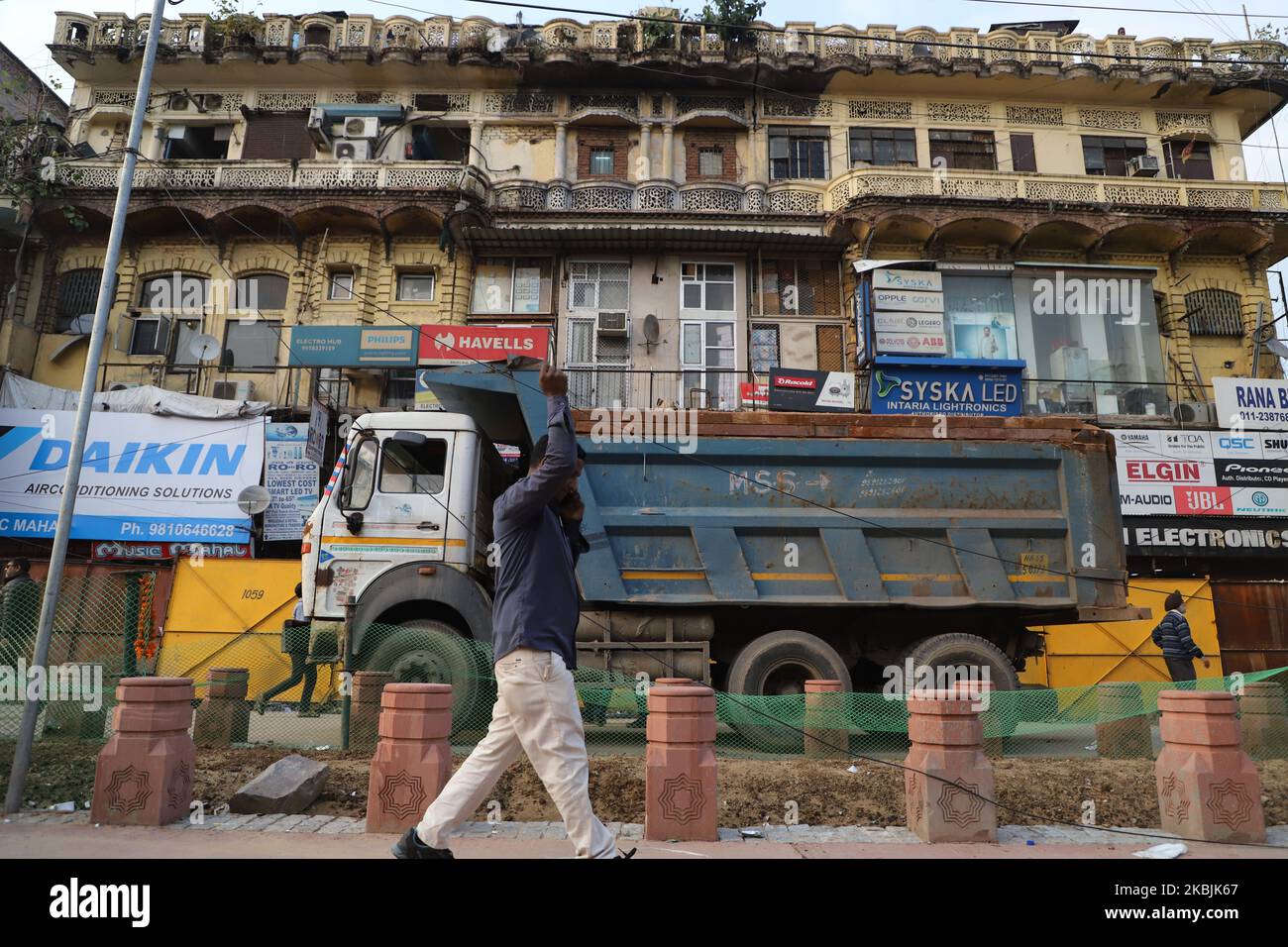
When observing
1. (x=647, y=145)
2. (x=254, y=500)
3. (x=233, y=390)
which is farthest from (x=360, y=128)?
(x=254, y=500)

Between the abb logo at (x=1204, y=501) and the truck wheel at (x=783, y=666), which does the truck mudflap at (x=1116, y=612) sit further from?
the abb logo at (x=1204, y=501)

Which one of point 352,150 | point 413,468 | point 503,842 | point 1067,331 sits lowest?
point 503,842

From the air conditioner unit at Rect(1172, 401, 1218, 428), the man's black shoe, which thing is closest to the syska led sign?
the air conditioner unit at Rect(1172, 401, 1218, 428)

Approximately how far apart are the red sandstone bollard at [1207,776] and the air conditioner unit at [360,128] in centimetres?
1906

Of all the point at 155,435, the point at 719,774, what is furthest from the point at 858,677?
the point at 155,435

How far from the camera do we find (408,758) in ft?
14.4

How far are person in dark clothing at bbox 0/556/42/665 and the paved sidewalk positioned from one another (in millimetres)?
2588

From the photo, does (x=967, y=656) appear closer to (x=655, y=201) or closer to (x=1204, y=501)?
(x=1204, y=501)

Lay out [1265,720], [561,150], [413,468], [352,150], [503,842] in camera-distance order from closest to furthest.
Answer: [503,842], [1265,720], [413,468], [352,150], [561,150]

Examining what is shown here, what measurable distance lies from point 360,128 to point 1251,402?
20.6 m

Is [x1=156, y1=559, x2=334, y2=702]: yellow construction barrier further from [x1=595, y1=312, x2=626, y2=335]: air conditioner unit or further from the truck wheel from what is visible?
[x1=595, y1=312, x2=626, y2=335]: air conditioner unit

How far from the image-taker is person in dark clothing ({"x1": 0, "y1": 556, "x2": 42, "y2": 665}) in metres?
6.52

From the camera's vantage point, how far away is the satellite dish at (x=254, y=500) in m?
13.8

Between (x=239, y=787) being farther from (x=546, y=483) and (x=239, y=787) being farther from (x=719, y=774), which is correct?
(x=546, y=483)
